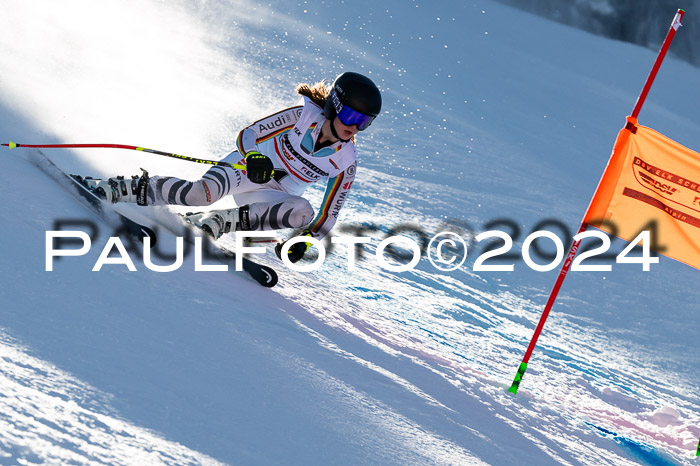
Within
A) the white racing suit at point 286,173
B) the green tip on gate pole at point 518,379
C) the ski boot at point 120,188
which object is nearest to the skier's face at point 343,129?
the white racing suit at point 286,173

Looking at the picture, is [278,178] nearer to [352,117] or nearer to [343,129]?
[343,129]

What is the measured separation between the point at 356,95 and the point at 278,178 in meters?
0.84

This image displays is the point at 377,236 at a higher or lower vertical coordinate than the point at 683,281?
lower

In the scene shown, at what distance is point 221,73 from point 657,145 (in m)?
7.26

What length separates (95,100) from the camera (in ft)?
22.9

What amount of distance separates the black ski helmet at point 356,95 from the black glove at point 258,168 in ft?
1.55

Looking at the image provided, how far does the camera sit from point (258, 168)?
12.8 ft

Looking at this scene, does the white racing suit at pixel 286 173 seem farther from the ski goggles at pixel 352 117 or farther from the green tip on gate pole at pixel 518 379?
the green tip on gate pole at pixel 518 379

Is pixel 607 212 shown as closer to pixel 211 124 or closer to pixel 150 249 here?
pixel 150 249

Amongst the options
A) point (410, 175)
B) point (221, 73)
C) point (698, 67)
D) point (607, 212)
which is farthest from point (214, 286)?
point (698, 67)

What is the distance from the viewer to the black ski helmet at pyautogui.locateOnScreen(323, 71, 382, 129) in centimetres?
378

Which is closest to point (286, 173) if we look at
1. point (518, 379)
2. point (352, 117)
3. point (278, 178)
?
point (278, 178)

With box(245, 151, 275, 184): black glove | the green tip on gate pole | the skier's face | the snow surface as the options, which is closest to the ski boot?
the snow surface

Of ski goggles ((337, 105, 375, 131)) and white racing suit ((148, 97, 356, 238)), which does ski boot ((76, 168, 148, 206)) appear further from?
ski goggles ((337, 105, 375, 131))
